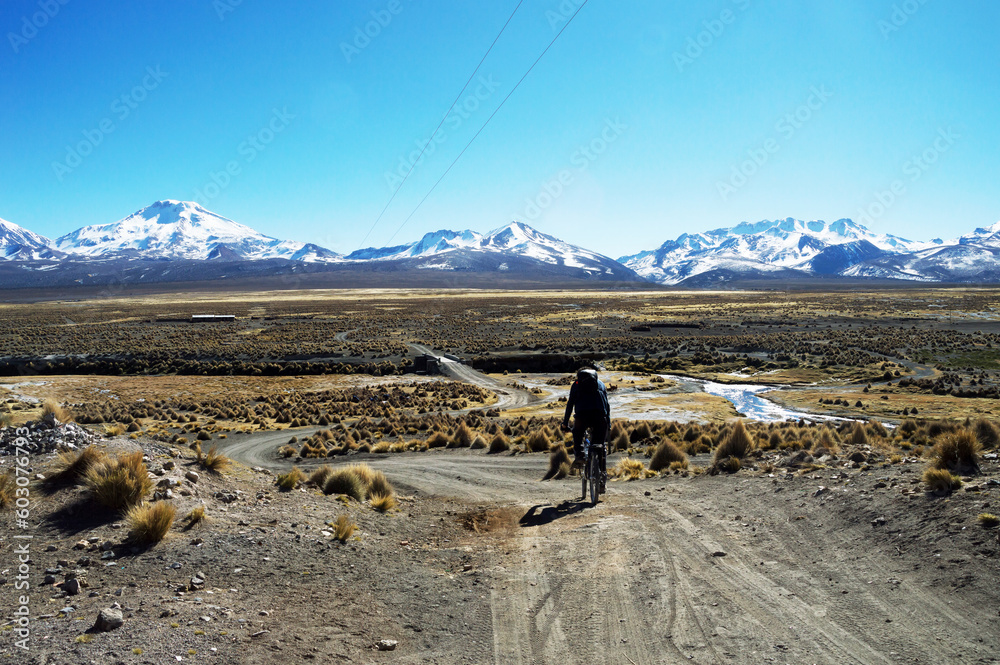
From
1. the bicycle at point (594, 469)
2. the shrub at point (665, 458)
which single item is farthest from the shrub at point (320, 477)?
the shrub at point (665, 458)

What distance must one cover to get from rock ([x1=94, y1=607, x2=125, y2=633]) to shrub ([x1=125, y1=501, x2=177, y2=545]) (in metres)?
1.57

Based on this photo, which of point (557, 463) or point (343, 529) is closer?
point (343, 529)

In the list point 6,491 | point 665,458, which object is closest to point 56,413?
point 6,491

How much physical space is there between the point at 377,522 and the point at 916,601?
631 cm

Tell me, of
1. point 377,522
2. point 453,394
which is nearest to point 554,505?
point 377,522

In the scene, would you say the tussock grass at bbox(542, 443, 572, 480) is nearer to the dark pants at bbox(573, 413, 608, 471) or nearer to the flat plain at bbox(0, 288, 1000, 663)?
the flat plain at bbox(0, 288, 1000, 663)

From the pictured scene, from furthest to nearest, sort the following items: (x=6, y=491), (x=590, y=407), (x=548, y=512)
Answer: (x=548, y=512), (x=590, y=407), (x=6, y=491)

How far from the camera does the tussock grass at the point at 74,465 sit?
23.3ft

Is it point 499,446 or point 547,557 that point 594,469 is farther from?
point 499,446

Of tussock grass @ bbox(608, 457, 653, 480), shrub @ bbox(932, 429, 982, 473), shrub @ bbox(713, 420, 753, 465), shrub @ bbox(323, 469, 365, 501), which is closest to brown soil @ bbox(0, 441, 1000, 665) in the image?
shrub @ bbox(932, 429, 982, 473)

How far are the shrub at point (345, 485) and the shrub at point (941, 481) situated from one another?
7.85 m

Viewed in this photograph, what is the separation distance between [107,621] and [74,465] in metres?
3.64

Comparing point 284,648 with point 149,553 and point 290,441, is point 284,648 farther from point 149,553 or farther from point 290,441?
point 290,441

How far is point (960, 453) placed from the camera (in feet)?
24.3
